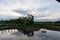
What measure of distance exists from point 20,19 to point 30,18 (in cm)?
1353

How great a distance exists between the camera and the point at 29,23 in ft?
260

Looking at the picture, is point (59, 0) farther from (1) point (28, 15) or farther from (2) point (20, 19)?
(2) point (20, 19)

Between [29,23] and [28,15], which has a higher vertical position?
[28,15]

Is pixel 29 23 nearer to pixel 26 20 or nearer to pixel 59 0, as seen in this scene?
pixel 26 20

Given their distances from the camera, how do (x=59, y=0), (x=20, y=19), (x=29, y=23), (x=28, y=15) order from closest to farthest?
1. (x=59, y=0)
2. (x=29, y=23)
3. (x=28, y=15)
4. (x=20, y=19)

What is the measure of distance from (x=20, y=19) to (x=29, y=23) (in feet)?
52.7

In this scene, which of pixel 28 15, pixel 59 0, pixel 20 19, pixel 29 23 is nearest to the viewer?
pixel 59 0

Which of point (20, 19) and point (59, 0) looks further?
point (20, 19)

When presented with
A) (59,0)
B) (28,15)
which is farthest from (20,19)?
(59,0)

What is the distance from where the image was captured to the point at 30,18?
82250mm

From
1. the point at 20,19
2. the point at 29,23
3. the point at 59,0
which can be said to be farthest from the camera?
the point at 20,19

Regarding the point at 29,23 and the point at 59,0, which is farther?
the point at 29,23

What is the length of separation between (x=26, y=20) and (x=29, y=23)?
4.62 metres

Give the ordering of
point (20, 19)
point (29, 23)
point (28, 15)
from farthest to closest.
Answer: point (20, 19) → point (28, 15) → point (29, 23)
